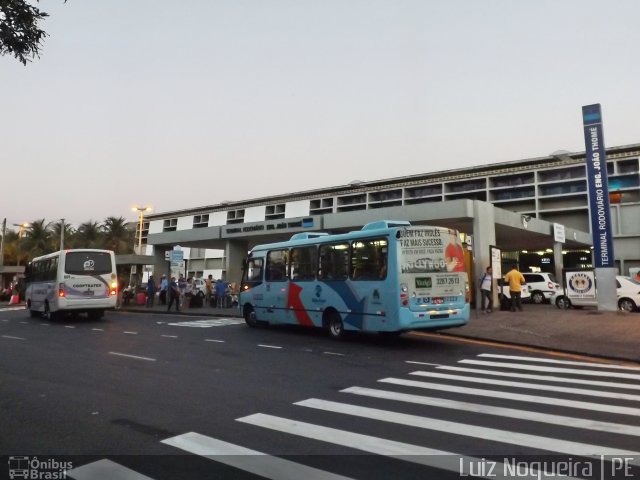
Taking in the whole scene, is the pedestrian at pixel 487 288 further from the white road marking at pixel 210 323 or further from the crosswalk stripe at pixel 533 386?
the crosswalk stripe at pixel 533 386

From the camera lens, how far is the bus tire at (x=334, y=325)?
14.5 metres

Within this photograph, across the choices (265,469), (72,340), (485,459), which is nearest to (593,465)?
(485,459)

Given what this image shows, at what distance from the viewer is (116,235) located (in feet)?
237

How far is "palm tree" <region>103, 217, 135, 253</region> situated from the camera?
71.6 meters

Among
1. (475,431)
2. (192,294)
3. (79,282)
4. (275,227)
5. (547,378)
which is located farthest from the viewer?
(192,294)

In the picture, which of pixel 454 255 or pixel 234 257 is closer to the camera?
pixel 454 255

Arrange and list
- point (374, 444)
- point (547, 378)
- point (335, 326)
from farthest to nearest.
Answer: point (335, 326) → point (547, 378) → point (374, 444)

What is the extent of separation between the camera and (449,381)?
8617 mm

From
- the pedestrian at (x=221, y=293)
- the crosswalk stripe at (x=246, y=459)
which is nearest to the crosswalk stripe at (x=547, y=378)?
the crosswalk stripe at (x=246, y=459)

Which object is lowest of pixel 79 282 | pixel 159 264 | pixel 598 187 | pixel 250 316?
pixel 250 316

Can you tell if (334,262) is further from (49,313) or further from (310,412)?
(49,313)

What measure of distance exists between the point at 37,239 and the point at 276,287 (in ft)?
204

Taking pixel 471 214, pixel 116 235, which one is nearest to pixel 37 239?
pixel 116 235

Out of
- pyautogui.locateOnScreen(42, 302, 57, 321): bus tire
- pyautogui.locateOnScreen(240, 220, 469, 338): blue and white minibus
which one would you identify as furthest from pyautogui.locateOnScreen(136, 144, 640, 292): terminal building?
pyautogui.locateOnScreen(240, 220, 469, 338): blue and white minibus
